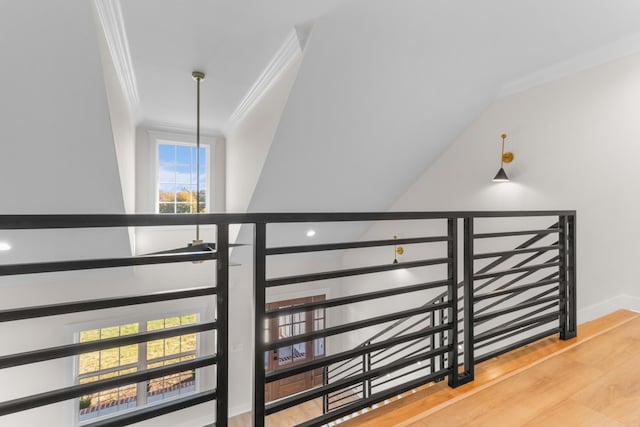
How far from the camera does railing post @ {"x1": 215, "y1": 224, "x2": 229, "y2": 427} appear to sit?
3.77ft

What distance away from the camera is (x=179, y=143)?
18.0ft

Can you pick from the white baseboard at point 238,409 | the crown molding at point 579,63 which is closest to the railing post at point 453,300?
the crown molding at point 579,63

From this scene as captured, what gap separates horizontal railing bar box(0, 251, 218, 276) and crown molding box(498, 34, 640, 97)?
354 cm

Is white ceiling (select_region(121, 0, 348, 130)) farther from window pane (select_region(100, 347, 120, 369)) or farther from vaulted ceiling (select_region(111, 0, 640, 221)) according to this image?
window pane (select_region(100, 347, 120, 369))

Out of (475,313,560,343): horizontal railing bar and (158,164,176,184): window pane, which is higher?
(158,164,176,184): window pane

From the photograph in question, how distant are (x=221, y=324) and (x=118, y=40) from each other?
2530 millimetres

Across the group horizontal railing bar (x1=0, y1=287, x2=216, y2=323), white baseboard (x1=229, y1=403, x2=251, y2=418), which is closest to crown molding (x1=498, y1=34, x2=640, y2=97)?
horizontal railing bar (x1=0, y1=287, x2=216, y2=323)

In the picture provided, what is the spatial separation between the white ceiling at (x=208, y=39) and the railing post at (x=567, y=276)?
2.18m

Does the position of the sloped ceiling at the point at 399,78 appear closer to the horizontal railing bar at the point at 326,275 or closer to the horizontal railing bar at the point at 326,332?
the horizontal railing bar at the point at 326,275

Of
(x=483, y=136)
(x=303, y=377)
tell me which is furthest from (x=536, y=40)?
(x=303, y=377)

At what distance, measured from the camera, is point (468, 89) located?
11.5 feet

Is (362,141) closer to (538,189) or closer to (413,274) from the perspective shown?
(538,189)

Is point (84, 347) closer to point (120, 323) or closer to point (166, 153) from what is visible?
point (120, 323)

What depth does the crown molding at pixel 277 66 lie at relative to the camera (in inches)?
102
